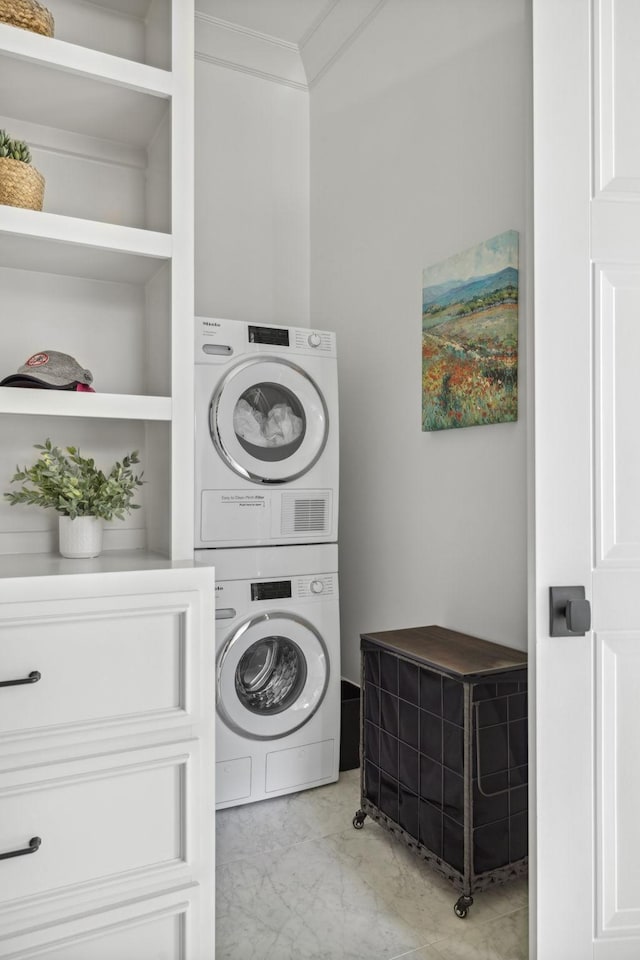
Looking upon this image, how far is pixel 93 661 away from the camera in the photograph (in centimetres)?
140

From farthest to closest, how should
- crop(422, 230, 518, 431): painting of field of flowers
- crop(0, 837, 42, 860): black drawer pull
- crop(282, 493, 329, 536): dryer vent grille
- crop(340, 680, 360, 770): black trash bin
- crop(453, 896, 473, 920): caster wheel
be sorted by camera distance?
crop(340, 680, 360, 770): black trash bin
crop(282, 493, 329, 536): dryer vent grille
crop(422, 230, 518, 431): painting of field of flowers
crop(453, 896, 473, 920): caster wheel
crop(0, 837, 42, 860): black drawer pull

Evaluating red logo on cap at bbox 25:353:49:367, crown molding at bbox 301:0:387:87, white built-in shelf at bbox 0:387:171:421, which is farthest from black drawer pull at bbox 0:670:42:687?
crown molding at bbox 301:0:387:87

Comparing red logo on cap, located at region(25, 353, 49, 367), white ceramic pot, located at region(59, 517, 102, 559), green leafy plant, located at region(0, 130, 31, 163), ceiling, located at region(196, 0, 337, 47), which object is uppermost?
ceiling, located at region(196, 0, 337, 47)

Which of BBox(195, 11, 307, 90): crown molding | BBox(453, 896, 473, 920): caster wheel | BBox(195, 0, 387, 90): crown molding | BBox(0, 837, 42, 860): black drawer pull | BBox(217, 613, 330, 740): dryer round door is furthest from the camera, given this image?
BBox(195, 11, 307, 90): crown molding

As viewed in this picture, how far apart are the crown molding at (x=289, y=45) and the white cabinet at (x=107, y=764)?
2.64 metres

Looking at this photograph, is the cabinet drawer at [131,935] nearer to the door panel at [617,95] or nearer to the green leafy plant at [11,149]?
the green leafy plant at [11,149]

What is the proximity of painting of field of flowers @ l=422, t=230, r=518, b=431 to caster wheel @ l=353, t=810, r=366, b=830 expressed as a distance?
1.38m

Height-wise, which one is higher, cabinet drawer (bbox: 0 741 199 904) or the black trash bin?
cabinet drawer (bbox: 0 741 199 904)

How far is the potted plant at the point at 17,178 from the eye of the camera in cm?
153

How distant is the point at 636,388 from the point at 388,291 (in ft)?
5.01

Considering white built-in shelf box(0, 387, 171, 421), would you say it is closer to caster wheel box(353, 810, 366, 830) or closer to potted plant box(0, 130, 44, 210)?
potted plant box(0, 130, 44, 210)

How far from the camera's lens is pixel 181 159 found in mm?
1666

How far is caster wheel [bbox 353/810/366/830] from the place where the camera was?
2.25 m

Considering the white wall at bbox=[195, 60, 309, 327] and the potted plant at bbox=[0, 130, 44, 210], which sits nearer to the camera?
the potted plant at bbox=[0, 130, 44, 210]
